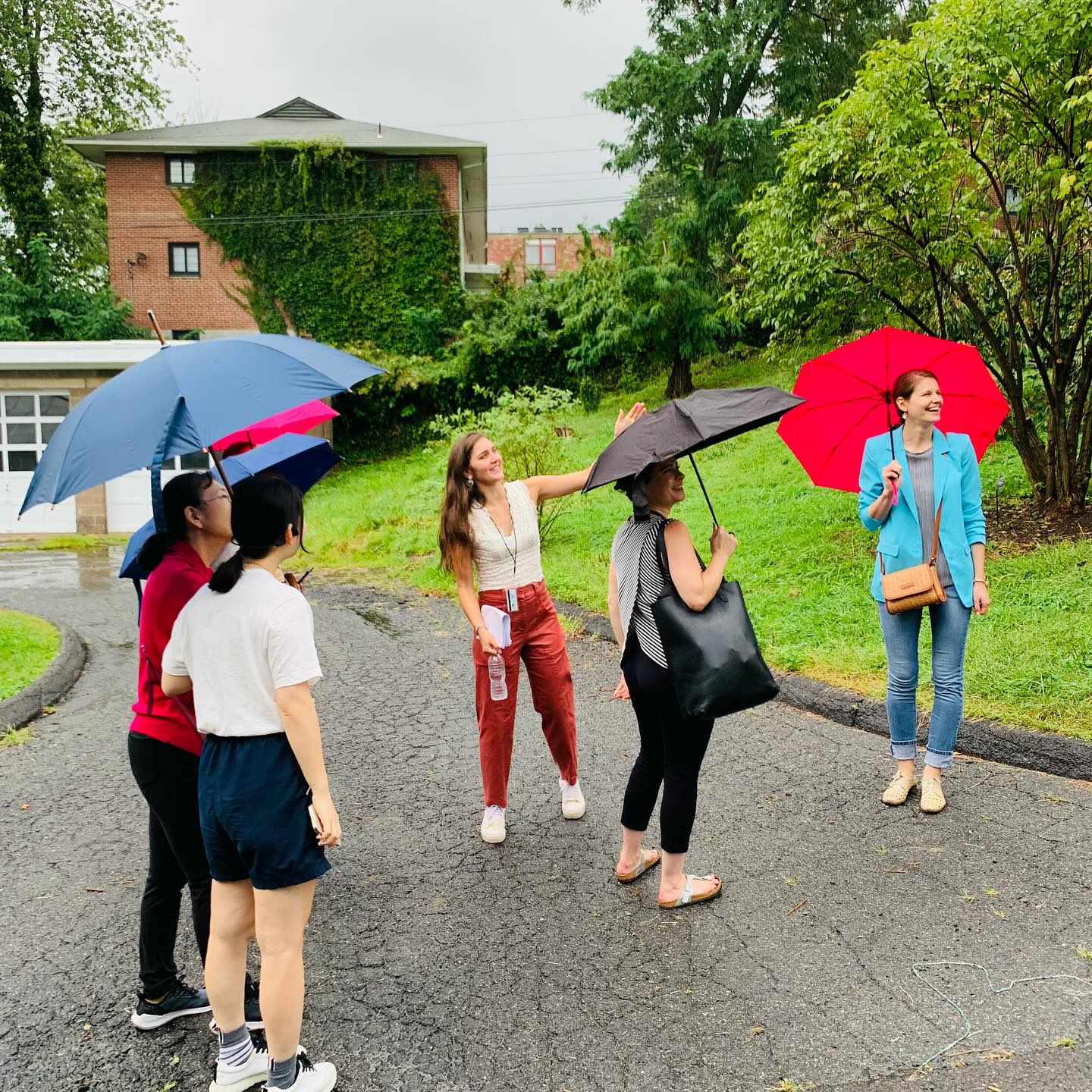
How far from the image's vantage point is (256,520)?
2523 millimetres

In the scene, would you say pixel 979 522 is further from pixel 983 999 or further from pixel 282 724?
pixel 282 724

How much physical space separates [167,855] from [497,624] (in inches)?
63.6

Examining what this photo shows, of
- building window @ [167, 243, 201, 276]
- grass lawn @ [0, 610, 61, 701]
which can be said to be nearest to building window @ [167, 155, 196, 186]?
building window @ [167, 243, 201, 276]

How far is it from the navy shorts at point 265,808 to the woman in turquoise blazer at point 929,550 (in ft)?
9.52

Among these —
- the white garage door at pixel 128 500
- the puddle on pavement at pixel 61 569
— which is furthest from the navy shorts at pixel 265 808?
the white garage door at pixel 128 500

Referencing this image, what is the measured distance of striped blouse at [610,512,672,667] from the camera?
3436 millimetres

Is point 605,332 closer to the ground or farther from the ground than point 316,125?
closer to the ground

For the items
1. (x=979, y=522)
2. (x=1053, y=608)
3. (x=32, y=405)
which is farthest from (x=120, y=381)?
(x=32, y=405)

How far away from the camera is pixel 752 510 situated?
12.3m

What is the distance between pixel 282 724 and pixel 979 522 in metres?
3.29

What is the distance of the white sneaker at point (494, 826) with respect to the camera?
14.0 feet

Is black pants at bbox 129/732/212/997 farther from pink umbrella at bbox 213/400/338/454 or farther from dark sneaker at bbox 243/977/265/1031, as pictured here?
pink umbrella at bbox 213/400/338/454

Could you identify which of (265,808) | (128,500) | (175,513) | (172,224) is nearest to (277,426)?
(175,513)

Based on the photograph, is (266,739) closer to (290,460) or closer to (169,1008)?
(169,1008)
